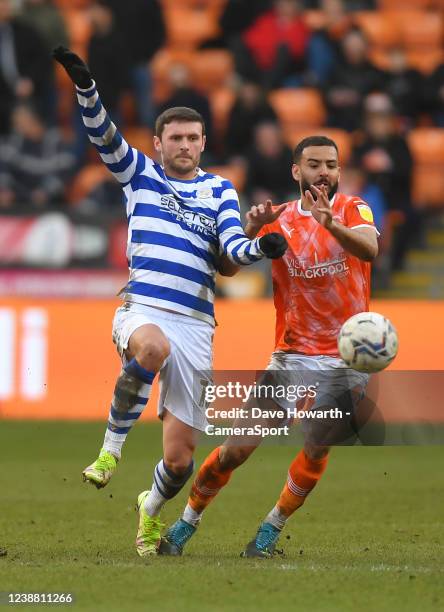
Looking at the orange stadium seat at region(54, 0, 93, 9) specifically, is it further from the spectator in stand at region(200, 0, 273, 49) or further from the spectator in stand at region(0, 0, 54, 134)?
the spectator in stand at region(0, 0, 54, 134)

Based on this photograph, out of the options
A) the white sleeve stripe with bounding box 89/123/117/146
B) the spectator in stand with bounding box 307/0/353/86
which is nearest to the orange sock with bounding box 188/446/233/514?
the white sleeve stripe with bounding box 89/123/117/146

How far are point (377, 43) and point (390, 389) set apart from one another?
11934 mm

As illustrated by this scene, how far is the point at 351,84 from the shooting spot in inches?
717

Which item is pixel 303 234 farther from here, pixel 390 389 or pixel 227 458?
pixel 390 389

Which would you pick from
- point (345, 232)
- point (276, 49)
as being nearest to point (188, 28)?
point (276, 49)

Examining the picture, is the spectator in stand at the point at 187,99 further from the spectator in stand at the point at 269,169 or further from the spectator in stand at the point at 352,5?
the spectator in stand at the point at 352,5

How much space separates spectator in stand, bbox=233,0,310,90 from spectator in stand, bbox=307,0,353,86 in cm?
12

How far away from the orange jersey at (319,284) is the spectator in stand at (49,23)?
11.2 m

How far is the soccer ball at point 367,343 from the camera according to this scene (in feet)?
23.8

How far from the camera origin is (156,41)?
18.7m

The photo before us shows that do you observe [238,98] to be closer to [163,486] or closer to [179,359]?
[179,359]

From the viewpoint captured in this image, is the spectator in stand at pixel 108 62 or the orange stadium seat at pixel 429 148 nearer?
the spectator in stand at pixel 108 62

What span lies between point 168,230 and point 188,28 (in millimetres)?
13622

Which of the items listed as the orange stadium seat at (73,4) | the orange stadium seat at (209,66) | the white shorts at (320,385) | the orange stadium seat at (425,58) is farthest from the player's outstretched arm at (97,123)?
the orange stadium seat at (73,4)
